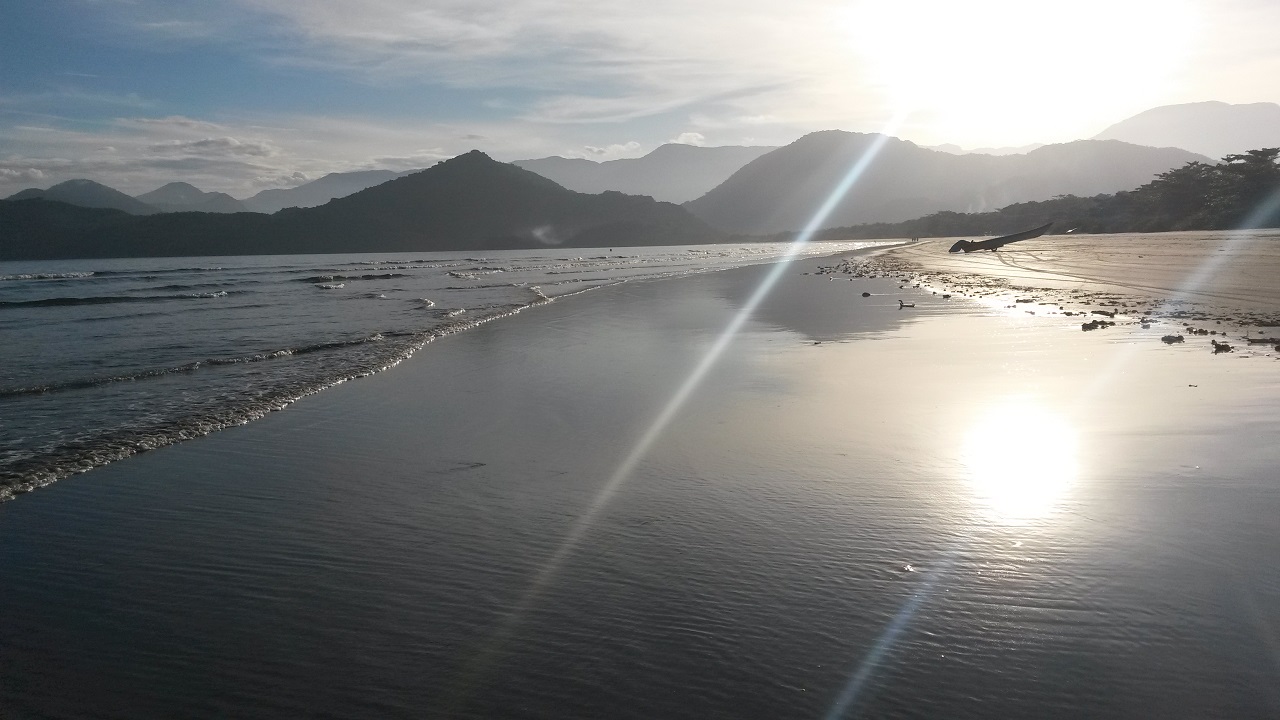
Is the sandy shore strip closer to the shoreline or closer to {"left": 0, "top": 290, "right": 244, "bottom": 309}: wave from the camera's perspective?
the shoreline

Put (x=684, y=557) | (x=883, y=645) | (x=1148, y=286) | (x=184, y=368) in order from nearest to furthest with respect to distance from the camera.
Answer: (x=883, y=645) → (x=684, y=557) → (x=184, y=368) → (x=1148, y=286)

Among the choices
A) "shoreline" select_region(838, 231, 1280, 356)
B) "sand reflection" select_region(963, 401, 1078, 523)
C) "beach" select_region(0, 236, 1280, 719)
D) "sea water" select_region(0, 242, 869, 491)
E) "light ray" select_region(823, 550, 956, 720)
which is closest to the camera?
"light ray" select_region(823, 550, 956, 720)

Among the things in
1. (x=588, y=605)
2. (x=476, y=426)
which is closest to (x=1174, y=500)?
(x=588, y=605)

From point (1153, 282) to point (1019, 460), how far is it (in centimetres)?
2070

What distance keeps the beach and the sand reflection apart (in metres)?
0.04

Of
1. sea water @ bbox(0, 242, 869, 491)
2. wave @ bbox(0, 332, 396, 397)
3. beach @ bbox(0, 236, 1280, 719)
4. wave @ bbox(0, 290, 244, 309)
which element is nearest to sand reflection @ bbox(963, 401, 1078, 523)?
beach @ bbox(0, 236, 1280, 719)

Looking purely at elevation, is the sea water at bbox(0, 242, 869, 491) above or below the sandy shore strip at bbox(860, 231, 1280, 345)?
below

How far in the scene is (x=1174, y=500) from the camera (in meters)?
5.33

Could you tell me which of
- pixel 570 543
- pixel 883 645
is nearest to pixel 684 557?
pixel 570 543

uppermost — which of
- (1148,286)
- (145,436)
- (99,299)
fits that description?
(1148,286)

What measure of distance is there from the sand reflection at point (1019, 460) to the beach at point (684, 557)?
1.6 inches

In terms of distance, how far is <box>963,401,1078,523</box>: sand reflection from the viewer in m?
5.38

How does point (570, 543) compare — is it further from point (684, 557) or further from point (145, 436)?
point (145, 436)

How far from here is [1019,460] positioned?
6.39 metres
